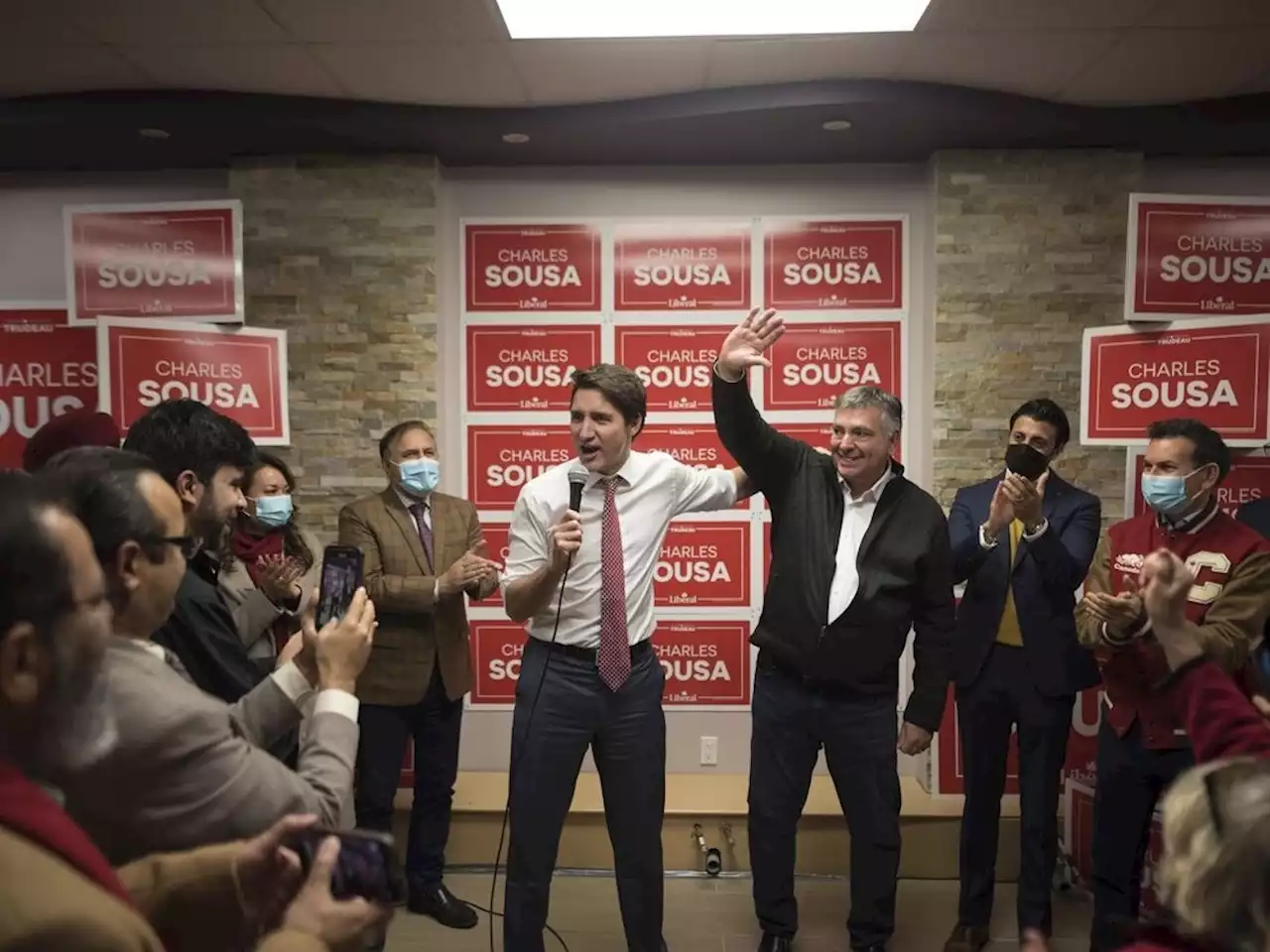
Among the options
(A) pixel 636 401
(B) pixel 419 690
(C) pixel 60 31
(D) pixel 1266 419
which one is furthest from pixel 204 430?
(D) pixel 1266 419

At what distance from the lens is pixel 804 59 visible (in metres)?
2.94

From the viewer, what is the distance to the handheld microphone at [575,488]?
220 centimetres

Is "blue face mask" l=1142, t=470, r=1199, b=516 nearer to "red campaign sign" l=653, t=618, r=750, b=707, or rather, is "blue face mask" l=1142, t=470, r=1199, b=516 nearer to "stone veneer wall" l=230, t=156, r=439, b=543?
"red campaign sign" l=653, t=618, r=750, b=707

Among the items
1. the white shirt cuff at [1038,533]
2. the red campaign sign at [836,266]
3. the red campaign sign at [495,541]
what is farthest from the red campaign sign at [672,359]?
the white shirt cuff at [1038,533]

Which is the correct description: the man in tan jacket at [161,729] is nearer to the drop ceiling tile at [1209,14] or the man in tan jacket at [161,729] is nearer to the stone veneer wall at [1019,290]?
the stone veneer wall at [1019,290]

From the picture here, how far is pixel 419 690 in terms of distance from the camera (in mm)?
2879

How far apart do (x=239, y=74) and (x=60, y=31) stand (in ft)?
1.76

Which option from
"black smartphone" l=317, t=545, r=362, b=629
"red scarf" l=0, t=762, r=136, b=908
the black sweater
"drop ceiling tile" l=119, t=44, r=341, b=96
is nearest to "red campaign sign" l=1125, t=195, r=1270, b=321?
the black sweater

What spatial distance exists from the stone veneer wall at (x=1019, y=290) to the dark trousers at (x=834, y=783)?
136cm

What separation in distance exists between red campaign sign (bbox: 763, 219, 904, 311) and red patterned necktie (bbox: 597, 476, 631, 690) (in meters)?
1.73

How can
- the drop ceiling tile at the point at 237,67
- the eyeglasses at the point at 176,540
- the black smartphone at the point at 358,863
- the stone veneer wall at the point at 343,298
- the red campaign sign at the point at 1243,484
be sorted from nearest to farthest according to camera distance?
the black smartphone at the point at 358,863
the eyeglasses at the point at 176,540
the drop ceiling tile at the point at 237,67
the red campaign sign at the point at 1243,484
the stone veneer wall at the point at 343,298

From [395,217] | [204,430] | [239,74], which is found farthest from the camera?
[395,217]

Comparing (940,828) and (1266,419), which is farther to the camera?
(940,828)

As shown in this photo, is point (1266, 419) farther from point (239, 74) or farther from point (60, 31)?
point (60, 31)
